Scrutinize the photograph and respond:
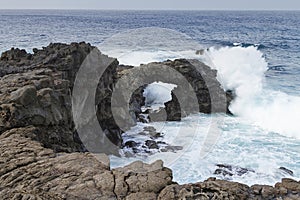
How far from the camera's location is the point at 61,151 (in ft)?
39.1

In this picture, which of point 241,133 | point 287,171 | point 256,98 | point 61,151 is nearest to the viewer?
point 61,151

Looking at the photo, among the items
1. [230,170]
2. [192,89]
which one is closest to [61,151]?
[230,170]

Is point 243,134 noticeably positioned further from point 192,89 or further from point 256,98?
point 256,98

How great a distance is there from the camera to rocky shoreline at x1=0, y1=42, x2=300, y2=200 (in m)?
7.30

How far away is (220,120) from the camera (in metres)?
23.6

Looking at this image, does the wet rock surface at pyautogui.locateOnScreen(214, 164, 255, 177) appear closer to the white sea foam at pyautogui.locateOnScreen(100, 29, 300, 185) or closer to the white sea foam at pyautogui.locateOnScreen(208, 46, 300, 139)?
the white sea foam at pyautogui.locateOnScreen(100, 29, 300, 185)

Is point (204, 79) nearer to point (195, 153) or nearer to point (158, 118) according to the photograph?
point (158, 118)

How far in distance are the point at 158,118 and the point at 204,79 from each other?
510 cm

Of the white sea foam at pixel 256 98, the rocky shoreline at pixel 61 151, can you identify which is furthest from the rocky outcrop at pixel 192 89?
the rocky shoreline at pixel 61 151

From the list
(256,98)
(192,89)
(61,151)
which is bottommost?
(256,98)

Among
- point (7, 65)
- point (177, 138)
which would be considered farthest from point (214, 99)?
point (7, 65)

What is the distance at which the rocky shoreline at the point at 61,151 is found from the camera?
7301 millimetres

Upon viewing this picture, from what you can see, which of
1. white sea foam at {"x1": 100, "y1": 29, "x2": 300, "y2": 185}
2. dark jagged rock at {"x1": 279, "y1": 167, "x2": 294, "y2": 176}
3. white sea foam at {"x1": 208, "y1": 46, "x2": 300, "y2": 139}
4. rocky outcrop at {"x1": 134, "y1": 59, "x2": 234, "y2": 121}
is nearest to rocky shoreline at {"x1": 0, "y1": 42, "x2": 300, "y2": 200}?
white sea foam at {"x1": 100, "y1": 29, "x2": 300, "y2": 185}

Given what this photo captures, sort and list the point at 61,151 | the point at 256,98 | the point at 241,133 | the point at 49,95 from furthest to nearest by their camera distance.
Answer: the point at 256,98 → the point at 241,133 → the point at 49,95 → the point at 61,151
